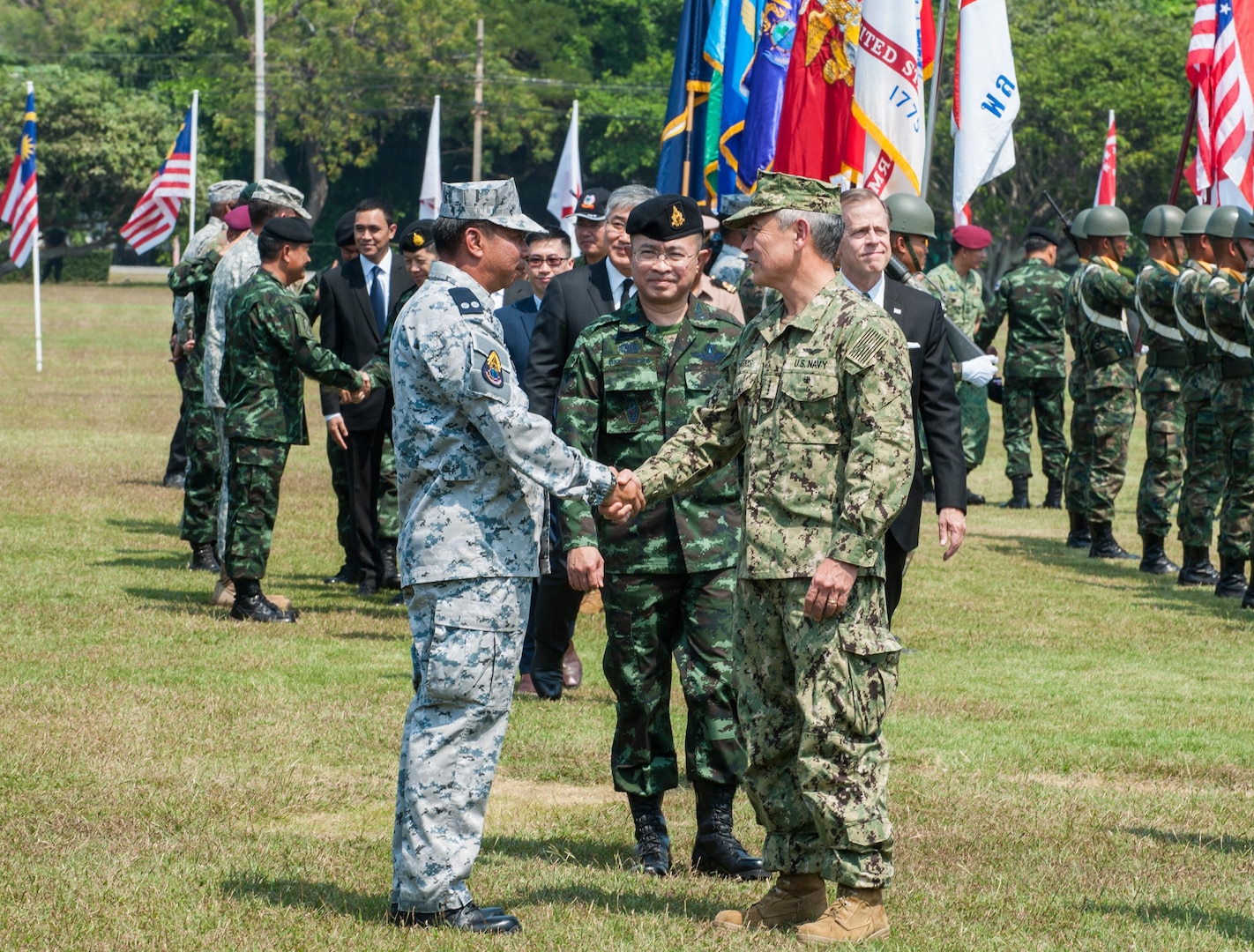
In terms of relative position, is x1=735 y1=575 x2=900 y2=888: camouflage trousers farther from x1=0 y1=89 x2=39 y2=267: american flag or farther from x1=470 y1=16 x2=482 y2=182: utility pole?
x1=470 y1=16 x2=482 y2=182: utility pole

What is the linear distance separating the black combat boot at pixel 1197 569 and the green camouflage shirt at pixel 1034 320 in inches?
165

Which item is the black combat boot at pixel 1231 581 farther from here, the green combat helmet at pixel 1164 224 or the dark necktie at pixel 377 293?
the dark necktie at pixel 377 293

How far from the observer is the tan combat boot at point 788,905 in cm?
523

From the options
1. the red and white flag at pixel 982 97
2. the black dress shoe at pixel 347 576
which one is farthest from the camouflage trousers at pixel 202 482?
the red and white flag at pixel 982 97

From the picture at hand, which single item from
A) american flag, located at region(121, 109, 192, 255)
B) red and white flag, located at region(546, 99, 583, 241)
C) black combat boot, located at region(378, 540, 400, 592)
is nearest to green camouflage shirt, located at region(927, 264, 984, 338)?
black combat boot, located at region(378, 540, 400, 592)

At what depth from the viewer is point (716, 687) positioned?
584 centimetres

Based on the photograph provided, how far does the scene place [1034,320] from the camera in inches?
666

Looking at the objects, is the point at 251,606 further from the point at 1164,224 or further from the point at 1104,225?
the point at 1104,225

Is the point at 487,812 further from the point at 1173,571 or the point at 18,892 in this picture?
the point at 1173,571

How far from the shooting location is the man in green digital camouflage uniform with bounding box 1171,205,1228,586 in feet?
39.6

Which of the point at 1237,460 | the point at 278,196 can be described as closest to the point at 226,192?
the point at 278,196

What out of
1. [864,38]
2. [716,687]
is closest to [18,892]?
[716,687]

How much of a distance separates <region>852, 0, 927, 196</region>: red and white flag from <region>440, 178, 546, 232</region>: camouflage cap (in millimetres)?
6081

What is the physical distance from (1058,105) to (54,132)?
36.0m
